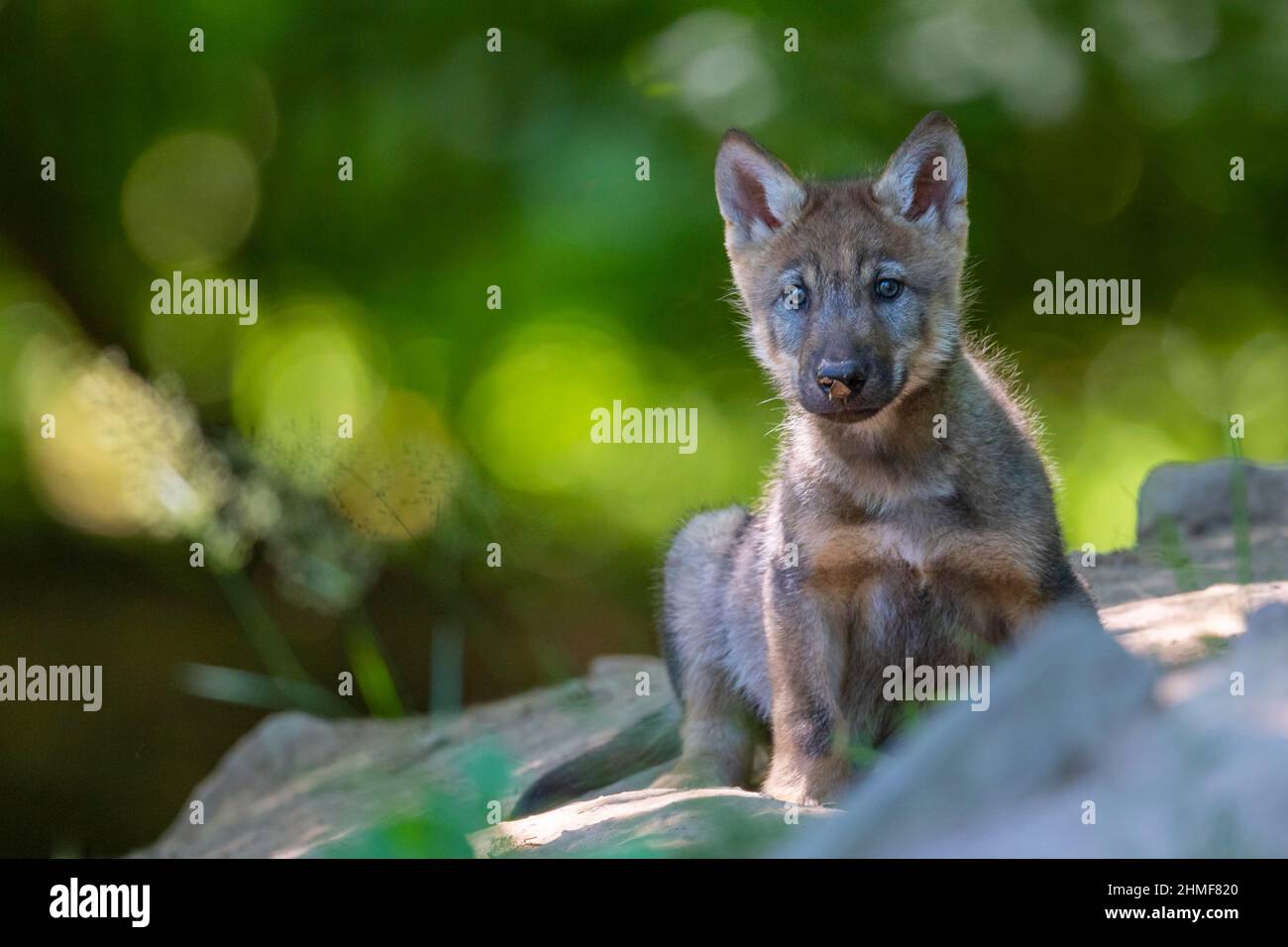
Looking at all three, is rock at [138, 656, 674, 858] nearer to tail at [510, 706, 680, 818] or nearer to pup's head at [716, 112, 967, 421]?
tail at [510, 706, 680, 818]

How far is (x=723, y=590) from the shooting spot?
21.5ft

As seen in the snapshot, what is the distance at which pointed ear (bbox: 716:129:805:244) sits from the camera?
586 centimetres

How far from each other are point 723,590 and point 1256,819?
3.85 metres

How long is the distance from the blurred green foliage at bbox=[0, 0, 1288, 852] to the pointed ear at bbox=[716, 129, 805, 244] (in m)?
1.95

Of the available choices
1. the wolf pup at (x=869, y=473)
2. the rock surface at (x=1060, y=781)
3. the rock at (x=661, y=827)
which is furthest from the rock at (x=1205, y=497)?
the rock at (x=661, y=827)

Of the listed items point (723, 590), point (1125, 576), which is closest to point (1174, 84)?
point (1125, 576)

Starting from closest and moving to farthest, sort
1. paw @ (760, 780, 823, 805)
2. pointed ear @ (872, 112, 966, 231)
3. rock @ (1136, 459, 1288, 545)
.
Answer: paw @ (760, 780, 823, 805)
pointed ear @ (872, 112, 966, 231)
rock @ (1136, 459, 1288, 545)

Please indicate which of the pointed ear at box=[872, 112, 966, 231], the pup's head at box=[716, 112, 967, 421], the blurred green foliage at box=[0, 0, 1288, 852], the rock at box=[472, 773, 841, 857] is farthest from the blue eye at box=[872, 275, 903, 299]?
the blurred green foliage at box=[0, 0, 1288, 852]

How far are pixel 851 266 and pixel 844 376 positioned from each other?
0.60m

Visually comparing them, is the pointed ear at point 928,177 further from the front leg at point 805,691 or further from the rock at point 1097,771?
the rock at point 1097,771

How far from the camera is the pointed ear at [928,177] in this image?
568cm

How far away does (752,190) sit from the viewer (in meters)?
6.06

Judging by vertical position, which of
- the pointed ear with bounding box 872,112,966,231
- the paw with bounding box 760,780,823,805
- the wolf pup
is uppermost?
the pointed ear with bounding box 872,112,966,231

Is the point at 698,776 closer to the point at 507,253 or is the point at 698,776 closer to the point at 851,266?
the point at 851,266
